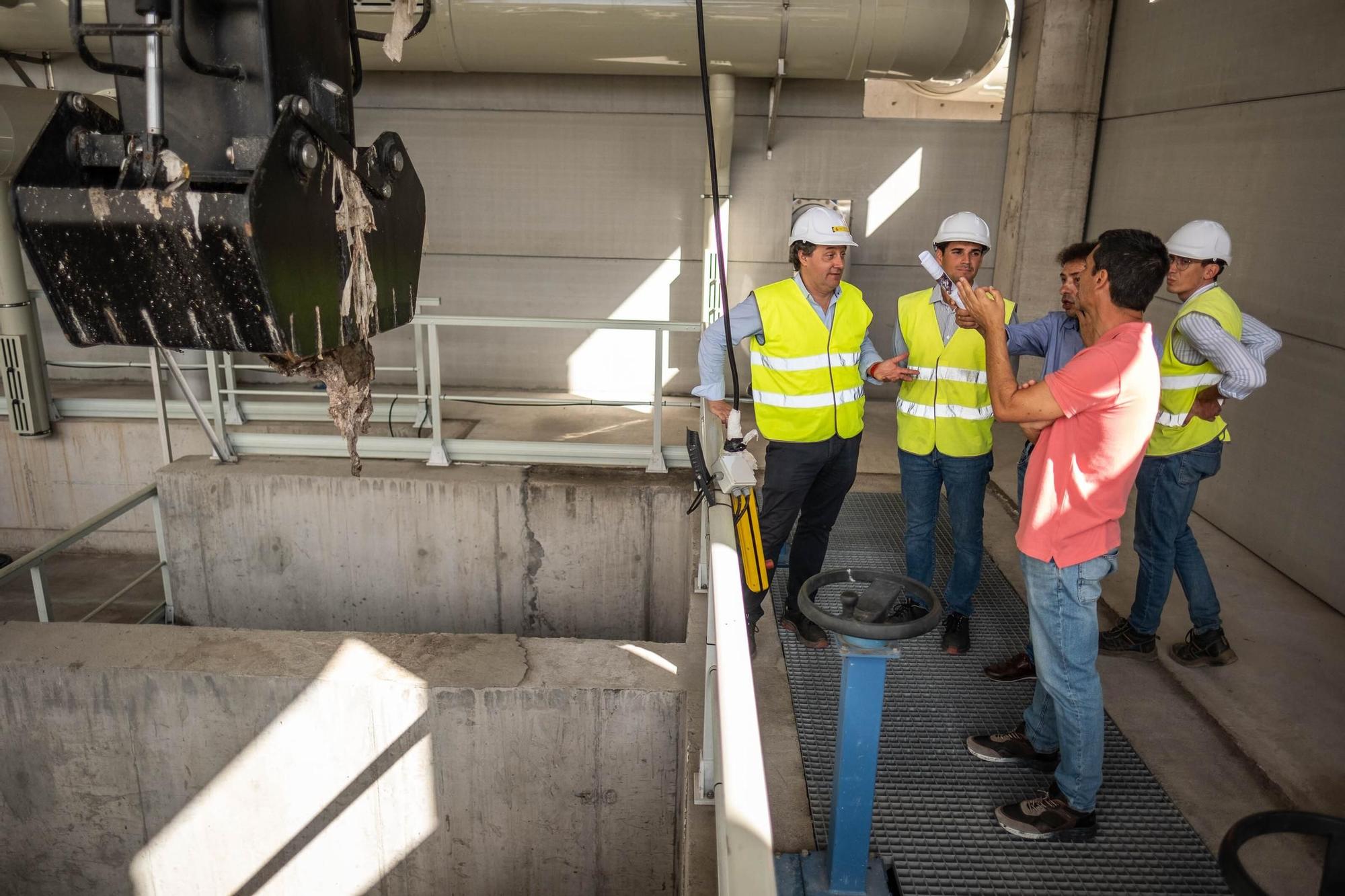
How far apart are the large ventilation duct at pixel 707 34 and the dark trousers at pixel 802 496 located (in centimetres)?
331

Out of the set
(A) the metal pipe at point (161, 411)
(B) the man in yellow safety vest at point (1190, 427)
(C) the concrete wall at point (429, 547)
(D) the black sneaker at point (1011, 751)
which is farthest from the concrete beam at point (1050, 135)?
(A) the metal pipe at point (161, 411)

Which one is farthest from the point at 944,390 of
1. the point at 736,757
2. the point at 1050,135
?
the point at 1050,135

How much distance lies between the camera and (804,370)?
10.4ft

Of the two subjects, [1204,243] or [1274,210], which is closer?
[1204,243]

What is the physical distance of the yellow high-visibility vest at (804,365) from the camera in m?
3.13

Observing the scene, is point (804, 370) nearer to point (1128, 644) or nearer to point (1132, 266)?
point (1132, 266)

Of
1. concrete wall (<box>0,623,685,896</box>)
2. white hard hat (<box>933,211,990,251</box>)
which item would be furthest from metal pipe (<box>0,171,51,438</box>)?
white hard hat (<box>933,211,990,251</box>)

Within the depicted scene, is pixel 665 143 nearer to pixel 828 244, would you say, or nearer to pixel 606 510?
pixel 606 510

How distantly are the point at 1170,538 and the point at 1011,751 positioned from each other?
105cm

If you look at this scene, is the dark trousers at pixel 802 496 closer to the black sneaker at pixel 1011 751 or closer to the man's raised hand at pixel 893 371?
the man's raised hand at pixel 893 371

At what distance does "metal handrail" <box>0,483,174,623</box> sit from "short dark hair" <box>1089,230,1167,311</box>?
450 centimetres

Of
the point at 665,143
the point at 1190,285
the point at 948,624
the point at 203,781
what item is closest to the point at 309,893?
the point at 203,781

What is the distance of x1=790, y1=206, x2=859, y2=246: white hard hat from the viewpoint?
3.00 meters

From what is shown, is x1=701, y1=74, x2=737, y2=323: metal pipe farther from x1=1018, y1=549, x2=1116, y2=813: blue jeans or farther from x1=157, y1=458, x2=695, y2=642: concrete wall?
x1=1018, y1=549, x2=1116, y2=813: blue jeans
